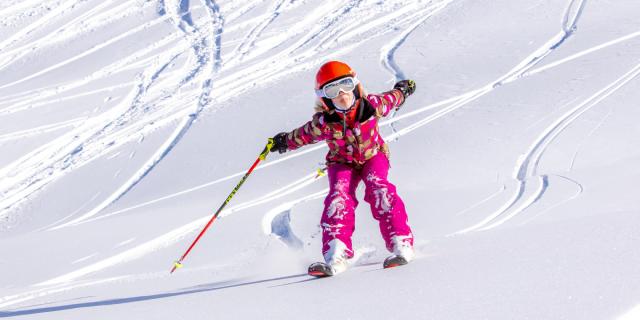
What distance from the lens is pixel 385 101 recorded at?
451 centimetres

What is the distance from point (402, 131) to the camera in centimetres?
789

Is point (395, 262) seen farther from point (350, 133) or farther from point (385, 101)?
point (385, 101)

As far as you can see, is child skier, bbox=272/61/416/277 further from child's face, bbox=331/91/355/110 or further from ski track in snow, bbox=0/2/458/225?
ski track in snow, bbox=0/2/458/225

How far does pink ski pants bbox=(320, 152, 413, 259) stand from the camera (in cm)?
401

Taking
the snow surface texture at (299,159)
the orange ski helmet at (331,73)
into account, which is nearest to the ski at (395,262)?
the snow surface texture at (299,159)

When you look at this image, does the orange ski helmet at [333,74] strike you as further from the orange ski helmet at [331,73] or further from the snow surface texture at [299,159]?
the snow surface texture at [299,159]

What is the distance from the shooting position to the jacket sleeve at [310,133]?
438cm

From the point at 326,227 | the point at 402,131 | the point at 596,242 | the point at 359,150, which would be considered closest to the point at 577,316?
the point at 596,242

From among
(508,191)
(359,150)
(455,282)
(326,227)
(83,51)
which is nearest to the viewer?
(455,282)

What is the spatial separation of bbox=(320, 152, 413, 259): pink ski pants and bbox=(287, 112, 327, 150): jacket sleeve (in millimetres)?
253

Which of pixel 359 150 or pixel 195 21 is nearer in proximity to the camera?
pixel 359 150

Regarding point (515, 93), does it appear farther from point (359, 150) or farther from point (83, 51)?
point (83, 51)

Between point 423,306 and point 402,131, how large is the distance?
5.60 meters

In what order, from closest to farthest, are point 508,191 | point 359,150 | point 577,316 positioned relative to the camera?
point 577,316
point 359,150
point 508,191
